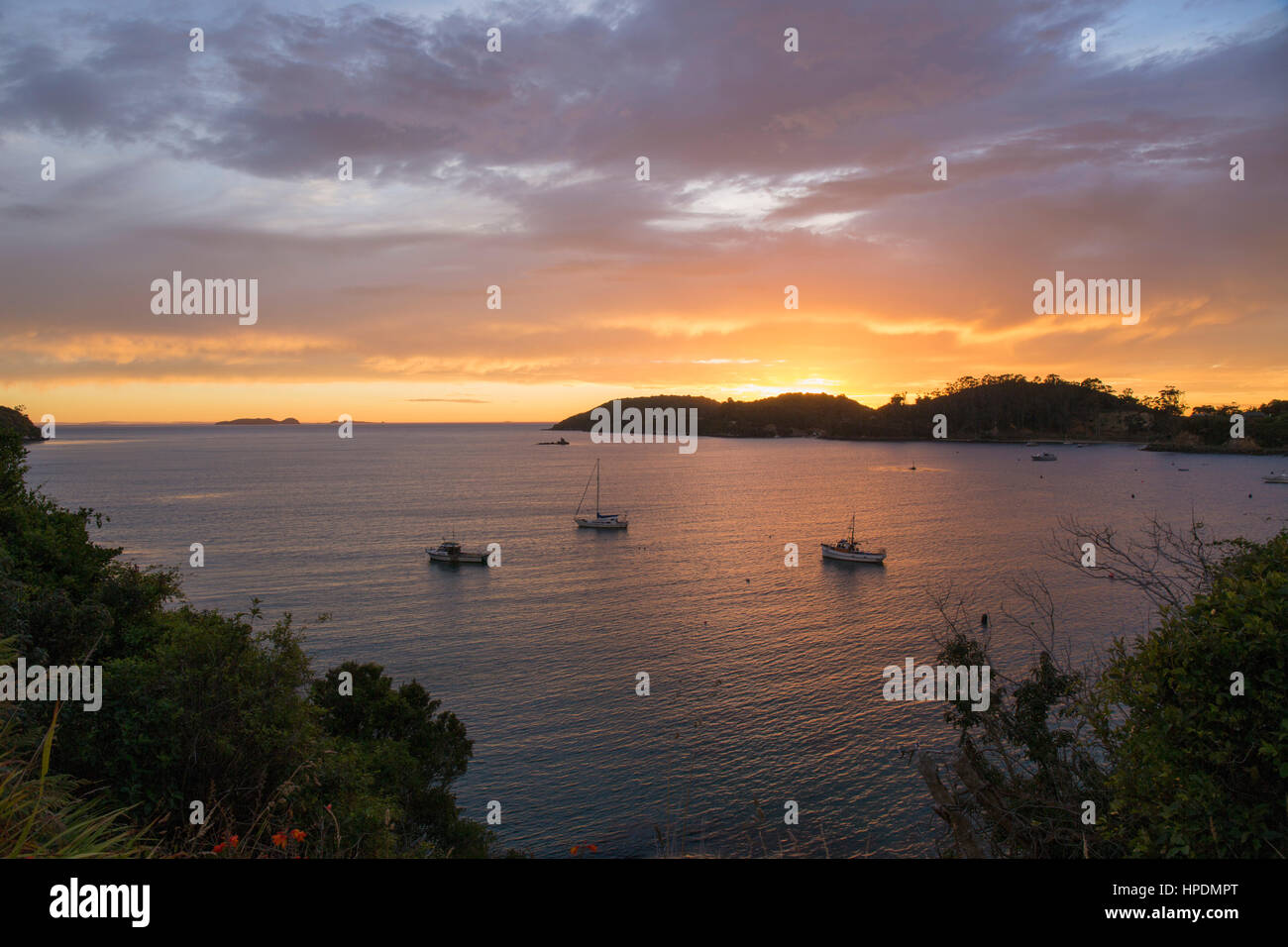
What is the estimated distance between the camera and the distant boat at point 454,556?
61.2m

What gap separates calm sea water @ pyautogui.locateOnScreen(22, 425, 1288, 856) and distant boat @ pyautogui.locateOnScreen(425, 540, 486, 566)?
4.68 feet

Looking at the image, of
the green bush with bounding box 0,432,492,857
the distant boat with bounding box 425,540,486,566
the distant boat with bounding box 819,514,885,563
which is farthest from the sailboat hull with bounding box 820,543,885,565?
the green bush with bounding box 0,432,492,857

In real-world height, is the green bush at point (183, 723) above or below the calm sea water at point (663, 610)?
above

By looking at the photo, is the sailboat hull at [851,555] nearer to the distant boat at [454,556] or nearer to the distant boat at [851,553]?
the distant boat at [851,553]

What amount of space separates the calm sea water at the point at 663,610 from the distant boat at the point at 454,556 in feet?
4.68

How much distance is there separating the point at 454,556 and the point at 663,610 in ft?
73.6

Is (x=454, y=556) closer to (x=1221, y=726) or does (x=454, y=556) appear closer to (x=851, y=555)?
(x=851, y=555)

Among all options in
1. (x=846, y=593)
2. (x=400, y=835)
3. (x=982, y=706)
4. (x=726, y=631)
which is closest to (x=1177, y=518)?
(x=846, y=593)

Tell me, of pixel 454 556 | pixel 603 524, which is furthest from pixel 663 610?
pixel 603 524

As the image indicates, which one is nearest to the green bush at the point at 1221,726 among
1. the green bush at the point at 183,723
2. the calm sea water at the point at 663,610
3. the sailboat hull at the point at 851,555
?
the calm sea water at the point at 663,610

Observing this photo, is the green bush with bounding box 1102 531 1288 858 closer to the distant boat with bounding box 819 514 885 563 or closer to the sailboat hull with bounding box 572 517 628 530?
the distant boat with bounding box 819 514 885 563
